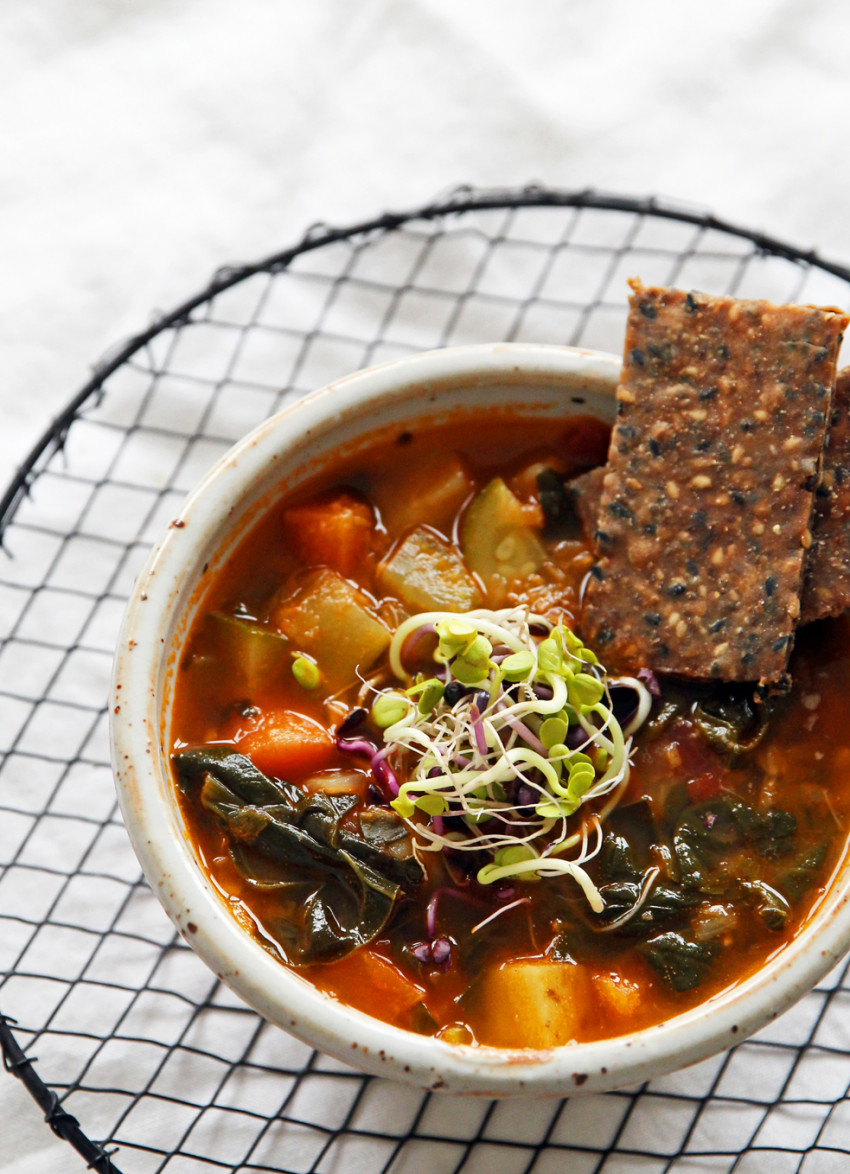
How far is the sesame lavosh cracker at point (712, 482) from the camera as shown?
2252 millimetres

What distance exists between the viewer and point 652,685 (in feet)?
7.88

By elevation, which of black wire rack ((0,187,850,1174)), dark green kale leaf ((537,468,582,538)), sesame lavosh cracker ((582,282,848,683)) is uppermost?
sesame lavosh cracker ((582,282,848,683))

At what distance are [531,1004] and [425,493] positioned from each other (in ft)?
3.65

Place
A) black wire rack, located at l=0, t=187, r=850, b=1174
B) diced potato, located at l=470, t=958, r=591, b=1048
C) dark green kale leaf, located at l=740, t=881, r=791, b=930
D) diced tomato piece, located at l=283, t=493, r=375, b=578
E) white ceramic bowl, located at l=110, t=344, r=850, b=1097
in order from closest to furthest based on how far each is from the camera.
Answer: white ceramic bowl, located at l=110, t=344, r=850, b=1097
diced potato, located at l=470, t=958, r=591, b=1048
dark green kale leaf, located at l=740, t=881, r=791, b=930
diced tomato piece, located at l=283, t=493, r=375, b=578
black wire rack, located at l=0, t=187, r=850, b=1174

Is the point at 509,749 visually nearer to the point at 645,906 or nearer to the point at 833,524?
the point at 645,906

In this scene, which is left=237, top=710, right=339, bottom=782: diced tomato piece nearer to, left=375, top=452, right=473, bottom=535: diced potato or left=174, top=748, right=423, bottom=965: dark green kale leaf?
left=174, top=748, right=423, bottom=965: dark green kale leaf

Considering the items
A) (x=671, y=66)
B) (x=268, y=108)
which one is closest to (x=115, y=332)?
(x=268, y=108)

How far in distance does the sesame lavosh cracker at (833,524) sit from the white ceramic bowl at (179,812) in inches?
18.3

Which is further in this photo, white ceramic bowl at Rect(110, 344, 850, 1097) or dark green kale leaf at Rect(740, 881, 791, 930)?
dark green kale leaf at Rect(740, 881, 791, 930)

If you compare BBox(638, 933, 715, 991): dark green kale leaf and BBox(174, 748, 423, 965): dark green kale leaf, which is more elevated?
BBox(638, 933, 715, 991): dark green kale leaf

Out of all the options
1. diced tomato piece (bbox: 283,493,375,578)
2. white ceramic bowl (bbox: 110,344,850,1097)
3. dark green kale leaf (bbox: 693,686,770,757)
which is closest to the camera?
white ceramic bowl (bbox: 110,344,850,1097)

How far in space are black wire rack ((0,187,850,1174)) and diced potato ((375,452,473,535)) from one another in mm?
651

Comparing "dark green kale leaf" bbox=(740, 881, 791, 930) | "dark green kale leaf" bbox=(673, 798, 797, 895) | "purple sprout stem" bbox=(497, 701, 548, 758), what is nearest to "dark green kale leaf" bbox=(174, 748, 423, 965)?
"purple sprout stem" bbox=(497, 701, 548, 758)

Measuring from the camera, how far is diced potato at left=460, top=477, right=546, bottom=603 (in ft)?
8.34
